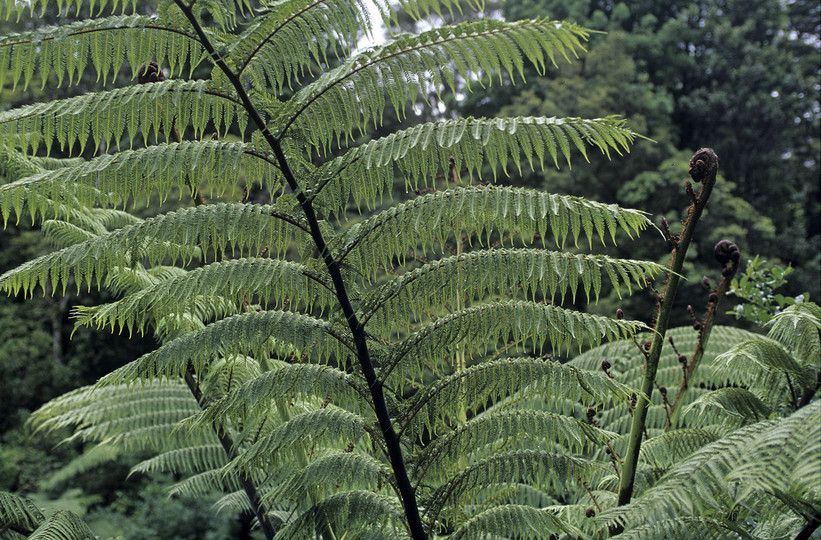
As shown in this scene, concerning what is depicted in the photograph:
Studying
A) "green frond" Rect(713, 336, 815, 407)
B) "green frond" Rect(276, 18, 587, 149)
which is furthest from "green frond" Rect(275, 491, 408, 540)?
"green frond" Rect(713, 336, 815, 407)

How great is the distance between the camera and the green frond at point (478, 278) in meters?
1.24

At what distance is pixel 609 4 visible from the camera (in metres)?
20.3

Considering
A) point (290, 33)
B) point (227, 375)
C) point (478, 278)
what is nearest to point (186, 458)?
point (227, 375)

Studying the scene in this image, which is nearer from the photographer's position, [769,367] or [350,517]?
[350,517]

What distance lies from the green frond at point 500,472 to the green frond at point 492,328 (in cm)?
26

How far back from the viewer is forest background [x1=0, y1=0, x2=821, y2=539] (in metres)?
9.55

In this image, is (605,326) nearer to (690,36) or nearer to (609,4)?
(690,36)

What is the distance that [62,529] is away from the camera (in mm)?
1476

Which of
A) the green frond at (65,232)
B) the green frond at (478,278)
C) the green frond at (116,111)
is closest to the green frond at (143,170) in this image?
the green frond at (116,111)

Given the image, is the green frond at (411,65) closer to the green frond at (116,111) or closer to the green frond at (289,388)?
the green frond at (116,111)

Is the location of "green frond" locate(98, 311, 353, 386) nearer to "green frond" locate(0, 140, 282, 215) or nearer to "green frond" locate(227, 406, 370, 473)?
"green frond" locate(227, 406, 370, 473)

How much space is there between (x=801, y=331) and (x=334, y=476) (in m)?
1.15

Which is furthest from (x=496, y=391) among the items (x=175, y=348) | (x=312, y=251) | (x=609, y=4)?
(x=609, y=4)

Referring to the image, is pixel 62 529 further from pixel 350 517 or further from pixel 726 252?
pixel 726 252
